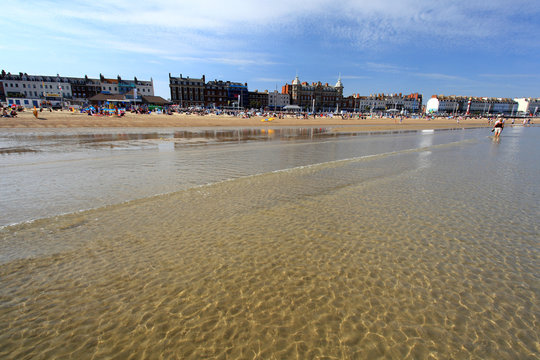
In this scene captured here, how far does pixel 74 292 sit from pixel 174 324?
1.36 m

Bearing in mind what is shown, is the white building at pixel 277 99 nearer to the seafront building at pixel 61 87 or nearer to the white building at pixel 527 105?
the seafront building at pixel 61 87

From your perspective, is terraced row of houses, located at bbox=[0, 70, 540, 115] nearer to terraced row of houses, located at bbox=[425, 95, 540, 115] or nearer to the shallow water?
terraced row of houses, located at bbox=[425, 95, 540, 115]

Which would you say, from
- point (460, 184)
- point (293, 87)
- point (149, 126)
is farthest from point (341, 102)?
point (460, 184)

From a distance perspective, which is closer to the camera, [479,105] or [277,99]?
[277,99]

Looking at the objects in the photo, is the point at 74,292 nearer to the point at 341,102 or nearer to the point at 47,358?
the point at 47,358

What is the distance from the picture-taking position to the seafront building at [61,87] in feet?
268

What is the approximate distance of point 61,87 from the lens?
295 ft

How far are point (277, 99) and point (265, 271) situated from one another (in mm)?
139891

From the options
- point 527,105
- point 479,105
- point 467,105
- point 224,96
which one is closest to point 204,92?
point 224,96

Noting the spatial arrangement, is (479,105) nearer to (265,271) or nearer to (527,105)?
(527,105)

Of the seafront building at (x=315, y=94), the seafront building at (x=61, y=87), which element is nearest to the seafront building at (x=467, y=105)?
the seafront building at (x=315, y=94)

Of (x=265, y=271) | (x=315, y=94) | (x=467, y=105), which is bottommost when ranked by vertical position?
(x=265, y=271)

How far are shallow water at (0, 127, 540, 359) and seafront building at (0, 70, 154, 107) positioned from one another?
77.8m

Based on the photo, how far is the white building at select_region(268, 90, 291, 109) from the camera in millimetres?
134000
